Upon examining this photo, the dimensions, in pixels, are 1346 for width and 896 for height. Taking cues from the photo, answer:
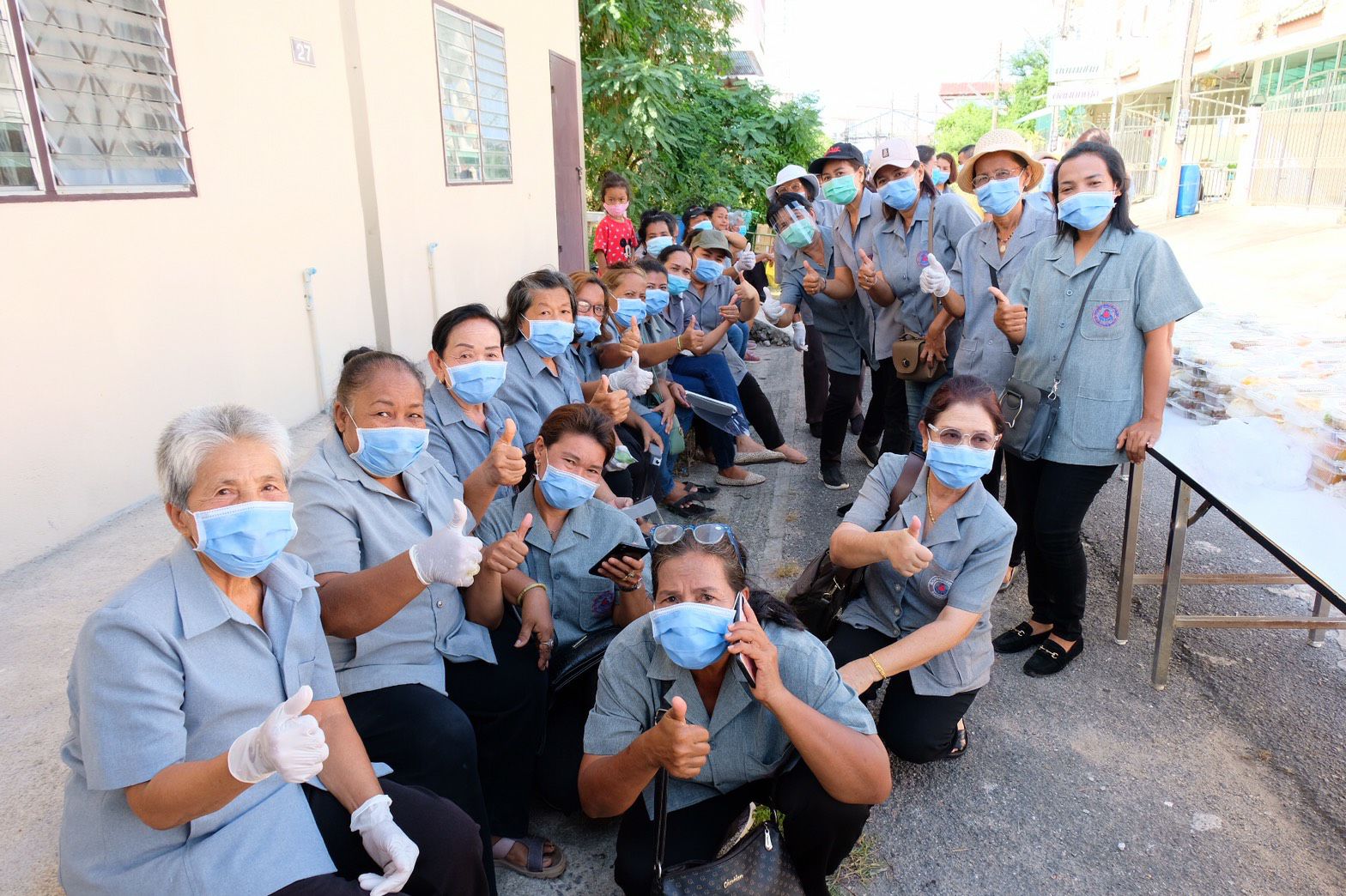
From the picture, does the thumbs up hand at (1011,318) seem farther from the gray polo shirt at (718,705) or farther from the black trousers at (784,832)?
the black trousers at (784,832)

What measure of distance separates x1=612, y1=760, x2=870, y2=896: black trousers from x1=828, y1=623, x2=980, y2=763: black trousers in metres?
0.63

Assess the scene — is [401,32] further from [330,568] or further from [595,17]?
[595,17]

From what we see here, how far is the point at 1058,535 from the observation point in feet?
10.8

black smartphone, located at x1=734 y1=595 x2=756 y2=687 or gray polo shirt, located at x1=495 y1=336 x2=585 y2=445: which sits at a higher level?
gray polo shirt, located at x1=495 y1=336 x2=585 y2=445

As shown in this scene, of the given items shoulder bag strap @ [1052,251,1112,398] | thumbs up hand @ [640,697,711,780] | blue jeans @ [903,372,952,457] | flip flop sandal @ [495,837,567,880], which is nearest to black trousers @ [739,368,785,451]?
blue jeans @ [903,372,952,457]

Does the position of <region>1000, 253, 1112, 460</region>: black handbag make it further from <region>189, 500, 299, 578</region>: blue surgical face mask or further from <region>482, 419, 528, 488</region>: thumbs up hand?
<region>189, 500, 299, 578</region>: blue surgical face mask

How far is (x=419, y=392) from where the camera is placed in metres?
2.39

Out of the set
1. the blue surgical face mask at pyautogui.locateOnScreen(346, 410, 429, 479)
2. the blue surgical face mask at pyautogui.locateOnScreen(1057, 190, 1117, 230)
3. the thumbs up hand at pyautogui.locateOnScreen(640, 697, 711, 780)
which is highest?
the blue surgical face mask at pyautogui.locateOnScreen(1057, 190, 1117, 230)

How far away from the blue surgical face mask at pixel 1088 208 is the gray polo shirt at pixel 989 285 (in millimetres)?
587

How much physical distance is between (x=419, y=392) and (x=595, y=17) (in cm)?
1033

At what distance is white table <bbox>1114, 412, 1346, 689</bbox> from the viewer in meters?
2.55

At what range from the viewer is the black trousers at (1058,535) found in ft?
10.6

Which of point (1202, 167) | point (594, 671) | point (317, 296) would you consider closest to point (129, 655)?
point (594, 671)

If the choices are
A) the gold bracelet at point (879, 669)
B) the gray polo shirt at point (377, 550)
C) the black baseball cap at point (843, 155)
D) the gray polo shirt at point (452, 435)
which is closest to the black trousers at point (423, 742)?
the gray polo shirt at point (377, 550)
